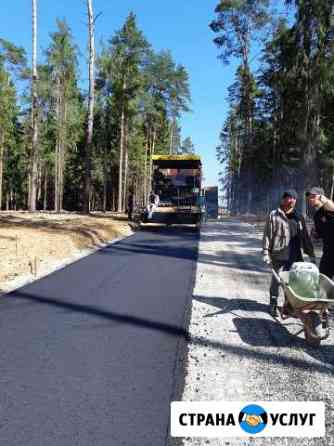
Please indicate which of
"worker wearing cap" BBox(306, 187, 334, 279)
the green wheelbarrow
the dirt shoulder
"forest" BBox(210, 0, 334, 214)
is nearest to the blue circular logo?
the green wheelbarrow

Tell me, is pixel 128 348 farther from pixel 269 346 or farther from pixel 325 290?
pixel 325 290

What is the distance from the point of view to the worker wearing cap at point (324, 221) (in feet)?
19.4

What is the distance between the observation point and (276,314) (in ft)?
21.0

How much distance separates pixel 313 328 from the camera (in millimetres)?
5090

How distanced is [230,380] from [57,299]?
400cm

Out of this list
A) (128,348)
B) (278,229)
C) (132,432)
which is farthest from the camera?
(278,229)

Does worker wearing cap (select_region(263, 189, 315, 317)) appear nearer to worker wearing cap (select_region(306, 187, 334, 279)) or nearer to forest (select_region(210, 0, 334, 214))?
worker wearing cap (select_region(306, 187, 334, 279))

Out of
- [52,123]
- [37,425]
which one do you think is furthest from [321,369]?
[52,123]

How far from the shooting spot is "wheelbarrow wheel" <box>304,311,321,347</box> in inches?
199

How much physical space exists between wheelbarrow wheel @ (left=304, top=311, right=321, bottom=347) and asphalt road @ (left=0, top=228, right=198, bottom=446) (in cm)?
160

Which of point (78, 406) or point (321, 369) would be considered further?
point (321, 369)

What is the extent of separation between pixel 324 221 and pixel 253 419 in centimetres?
376

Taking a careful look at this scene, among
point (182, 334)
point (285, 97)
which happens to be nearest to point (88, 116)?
point (285, 97)

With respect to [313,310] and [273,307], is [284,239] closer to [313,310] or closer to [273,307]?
[273,307]
